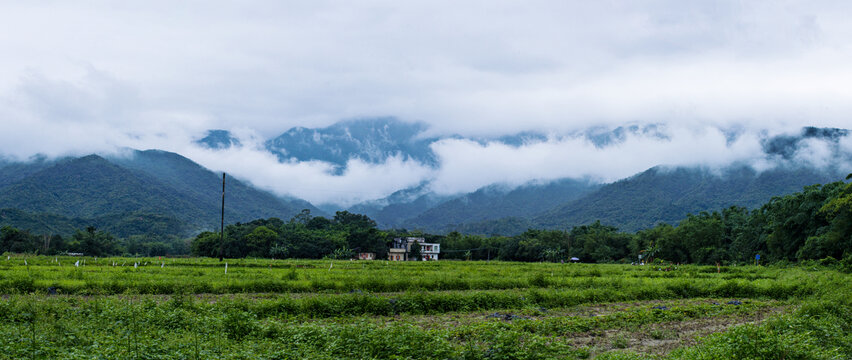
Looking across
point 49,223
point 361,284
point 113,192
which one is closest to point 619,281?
point 361,284

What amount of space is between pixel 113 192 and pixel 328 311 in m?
179

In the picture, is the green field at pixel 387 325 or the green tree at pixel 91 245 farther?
the green tree at pixel 91 245

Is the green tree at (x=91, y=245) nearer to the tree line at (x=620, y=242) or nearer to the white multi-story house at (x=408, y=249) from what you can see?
the tree line at (x=620, y=242)

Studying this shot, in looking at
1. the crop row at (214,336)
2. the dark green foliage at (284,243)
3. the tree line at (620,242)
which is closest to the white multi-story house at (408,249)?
the tree line at (620,242)

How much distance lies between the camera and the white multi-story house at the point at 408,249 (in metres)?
102

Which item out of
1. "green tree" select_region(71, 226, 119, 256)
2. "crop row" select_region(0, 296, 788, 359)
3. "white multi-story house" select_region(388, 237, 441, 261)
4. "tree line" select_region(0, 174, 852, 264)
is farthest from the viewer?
"white multi-story house" select_region(388, 237, 441, 261)

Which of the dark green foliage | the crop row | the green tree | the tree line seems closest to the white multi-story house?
the tree line

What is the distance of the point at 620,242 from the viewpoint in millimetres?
93312

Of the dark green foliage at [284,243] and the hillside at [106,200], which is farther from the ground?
the hillside at [106,200]

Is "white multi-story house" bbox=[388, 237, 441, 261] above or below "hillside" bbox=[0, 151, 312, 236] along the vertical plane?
below

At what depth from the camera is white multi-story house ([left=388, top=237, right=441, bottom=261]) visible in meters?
102

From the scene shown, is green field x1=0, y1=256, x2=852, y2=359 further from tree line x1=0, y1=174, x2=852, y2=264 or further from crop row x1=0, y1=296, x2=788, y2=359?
tree line x1=0, y1=174, x2=852, y2=264

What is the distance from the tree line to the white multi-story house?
185 centimetres

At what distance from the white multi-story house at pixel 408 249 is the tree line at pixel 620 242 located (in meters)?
1.85
